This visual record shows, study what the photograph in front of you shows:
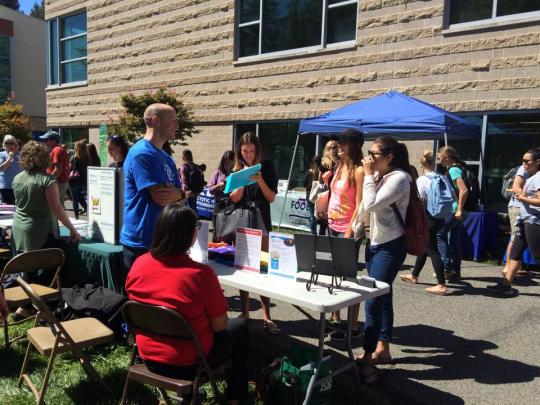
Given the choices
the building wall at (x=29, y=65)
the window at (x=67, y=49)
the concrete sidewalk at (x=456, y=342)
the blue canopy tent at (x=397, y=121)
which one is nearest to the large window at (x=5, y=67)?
the building wall at (x=29, y=65)

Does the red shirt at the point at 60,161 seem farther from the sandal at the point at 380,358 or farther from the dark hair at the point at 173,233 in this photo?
the sandal at the point at 380,358

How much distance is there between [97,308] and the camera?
3576mm

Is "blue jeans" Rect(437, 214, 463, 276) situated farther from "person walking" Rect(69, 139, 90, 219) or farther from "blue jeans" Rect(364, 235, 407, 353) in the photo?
"person walking" Rect(69, 139, 90, 219)

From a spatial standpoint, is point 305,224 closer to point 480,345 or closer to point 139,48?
point 480,345

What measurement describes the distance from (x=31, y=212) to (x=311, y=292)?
8.80 feet

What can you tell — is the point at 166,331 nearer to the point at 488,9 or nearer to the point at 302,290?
the point at 302,290

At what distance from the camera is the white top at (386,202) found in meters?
3.19

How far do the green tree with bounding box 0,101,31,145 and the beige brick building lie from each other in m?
7.88

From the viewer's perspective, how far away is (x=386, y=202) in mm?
3201

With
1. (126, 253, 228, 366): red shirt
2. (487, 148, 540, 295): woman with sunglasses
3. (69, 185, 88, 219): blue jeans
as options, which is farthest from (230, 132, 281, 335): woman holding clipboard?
(69, 185, 88, 219): blue jeans

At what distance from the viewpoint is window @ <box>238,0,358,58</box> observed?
9.33 metres

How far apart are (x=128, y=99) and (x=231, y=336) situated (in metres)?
9.57

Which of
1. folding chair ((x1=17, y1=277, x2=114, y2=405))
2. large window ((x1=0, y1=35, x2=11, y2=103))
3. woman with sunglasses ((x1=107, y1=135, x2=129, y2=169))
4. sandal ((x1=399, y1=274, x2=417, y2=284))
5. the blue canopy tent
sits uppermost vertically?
large window ((x1=0, y1=35, x2=11, y2=103))

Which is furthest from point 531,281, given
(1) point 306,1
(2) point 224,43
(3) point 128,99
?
(3) point 128,99
